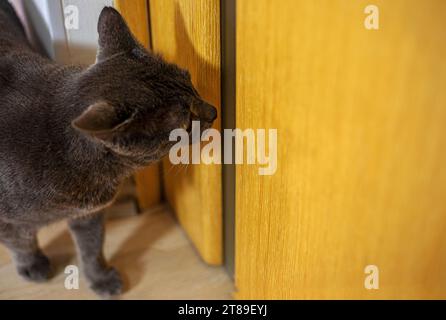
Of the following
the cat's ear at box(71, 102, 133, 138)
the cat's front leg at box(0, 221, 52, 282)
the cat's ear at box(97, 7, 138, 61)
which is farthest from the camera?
the cat's front leg at box(0, 221, 52, 282)

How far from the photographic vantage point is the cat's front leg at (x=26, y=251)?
83 centimetres

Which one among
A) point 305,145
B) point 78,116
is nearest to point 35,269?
point 78,116

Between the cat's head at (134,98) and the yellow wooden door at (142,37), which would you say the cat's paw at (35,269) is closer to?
the yellow wooden door at (142,37)

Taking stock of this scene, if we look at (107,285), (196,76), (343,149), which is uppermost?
(196,76)

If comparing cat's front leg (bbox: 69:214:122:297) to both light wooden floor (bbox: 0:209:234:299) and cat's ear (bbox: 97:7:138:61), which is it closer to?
light wooden floor (bbox: 0:209:234:299)

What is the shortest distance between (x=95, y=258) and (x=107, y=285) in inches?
2.7

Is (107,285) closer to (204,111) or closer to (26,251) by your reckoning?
(26,251)

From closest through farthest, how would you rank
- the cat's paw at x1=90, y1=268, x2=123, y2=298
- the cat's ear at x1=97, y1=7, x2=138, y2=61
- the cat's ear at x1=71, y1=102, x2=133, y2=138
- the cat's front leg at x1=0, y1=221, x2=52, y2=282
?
the cat's ear at x1=71, y1=102, x2=133, y2=138, the cat's ear at x1=97, y1=7, x2=138, y2=61, the cat's front leg at x1=0, y1=221, x2=52, y2=282, the cat's paw at x1=90, y1=268, x2=123, y2=298

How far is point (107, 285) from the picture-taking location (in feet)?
3.15

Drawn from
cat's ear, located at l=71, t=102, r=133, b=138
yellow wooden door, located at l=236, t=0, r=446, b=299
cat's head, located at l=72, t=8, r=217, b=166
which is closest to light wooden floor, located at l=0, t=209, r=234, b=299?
yellow wooden door, located at l=236, t=0, r=446, b=299

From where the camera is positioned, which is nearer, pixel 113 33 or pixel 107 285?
pixel 113 33

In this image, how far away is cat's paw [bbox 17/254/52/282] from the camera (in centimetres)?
96

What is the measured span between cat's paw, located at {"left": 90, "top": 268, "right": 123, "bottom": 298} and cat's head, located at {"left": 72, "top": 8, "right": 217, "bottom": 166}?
0.37m

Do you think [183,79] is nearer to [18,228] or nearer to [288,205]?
[288,205]
